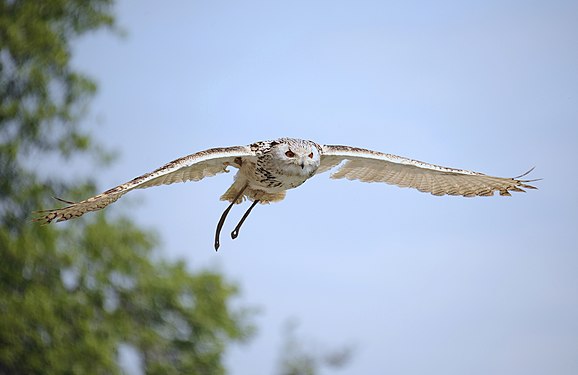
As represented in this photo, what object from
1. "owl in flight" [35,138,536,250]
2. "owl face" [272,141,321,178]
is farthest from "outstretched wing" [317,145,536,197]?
"owl face" [272,141,321,178]

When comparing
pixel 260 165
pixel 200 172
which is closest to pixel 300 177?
pixel 260 165

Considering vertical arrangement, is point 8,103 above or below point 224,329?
above

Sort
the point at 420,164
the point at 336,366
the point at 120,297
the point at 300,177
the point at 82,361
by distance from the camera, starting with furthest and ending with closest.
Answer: the point at 336,366 → the point at 120,297 → the point at 82,361 → the point at 420,164 → the point at 300,177

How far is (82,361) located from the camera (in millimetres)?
15531

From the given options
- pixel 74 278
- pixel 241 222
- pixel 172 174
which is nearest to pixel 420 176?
pixel 241 222

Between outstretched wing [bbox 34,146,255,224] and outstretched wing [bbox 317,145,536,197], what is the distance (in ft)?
2.22

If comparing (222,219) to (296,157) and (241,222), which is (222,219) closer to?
(241,222)

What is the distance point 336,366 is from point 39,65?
22.9 ft

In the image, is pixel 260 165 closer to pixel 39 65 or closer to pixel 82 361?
pixel 82 361

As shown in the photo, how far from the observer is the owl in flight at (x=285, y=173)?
235 inches

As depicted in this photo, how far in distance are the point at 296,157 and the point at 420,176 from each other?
1277 millimetres

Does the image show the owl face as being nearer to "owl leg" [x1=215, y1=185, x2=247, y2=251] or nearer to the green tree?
"owl leg" [x1=215, y1=185, x2=247, y2=251]

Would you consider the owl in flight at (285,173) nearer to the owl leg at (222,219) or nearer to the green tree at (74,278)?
the owl leg at (222,219)

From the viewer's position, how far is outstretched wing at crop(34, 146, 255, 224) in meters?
5.79
